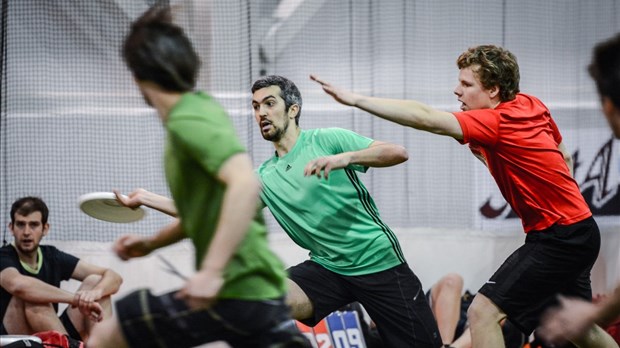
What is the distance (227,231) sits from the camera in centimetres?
261

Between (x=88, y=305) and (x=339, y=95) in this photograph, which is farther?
(x=88, y=305)

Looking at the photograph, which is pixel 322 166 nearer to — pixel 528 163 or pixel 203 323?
pixel 528 163

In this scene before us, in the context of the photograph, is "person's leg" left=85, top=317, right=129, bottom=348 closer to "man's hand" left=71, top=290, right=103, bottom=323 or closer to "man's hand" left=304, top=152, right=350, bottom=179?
"man's hand" left=304, top=152, right=350, bottom=179

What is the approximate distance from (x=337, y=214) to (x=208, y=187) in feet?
6.48

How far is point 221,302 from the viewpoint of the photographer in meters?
2.85

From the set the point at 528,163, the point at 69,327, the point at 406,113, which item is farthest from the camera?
the point at 69,327

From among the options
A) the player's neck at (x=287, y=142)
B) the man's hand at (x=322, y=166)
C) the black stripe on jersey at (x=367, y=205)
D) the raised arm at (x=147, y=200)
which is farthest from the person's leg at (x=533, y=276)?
the raised arm at (x=147, y=200)

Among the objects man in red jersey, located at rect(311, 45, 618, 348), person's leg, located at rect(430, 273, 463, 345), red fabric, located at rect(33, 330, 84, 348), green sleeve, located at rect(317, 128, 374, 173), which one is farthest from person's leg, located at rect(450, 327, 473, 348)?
red fabric, located at rect(33, 330, 84, 348)

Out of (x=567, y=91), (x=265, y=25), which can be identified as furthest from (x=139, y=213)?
(x=567, y=91)

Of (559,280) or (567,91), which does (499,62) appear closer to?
(559,280)

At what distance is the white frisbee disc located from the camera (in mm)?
4992

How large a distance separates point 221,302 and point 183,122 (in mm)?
567

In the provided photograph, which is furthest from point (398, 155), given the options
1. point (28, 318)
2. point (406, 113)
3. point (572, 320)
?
point (28, 318)

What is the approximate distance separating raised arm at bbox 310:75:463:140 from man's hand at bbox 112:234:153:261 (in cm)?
122
